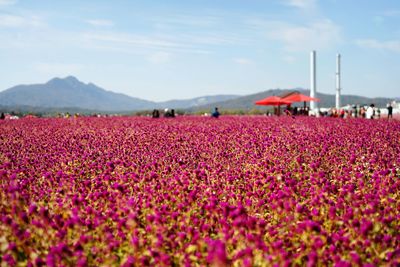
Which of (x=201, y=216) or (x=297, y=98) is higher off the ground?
(x=297, y=98)

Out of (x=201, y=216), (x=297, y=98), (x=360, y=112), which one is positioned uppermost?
(x=297, y=98)

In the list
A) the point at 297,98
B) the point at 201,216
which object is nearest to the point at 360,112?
the point at 297,98

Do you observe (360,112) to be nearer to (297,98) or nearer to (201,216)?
(297,98)

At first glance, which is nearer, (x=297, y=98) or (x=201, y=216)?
(x=201, y=216)

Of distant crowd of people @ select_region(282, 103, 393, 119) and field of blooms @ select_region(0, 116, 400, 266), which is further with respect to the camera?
distant crowd of people @ select_region(282, 103, 393, 119)

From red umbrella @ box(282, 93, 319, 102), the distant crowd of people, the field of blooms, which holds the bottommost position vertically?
the field of blooms

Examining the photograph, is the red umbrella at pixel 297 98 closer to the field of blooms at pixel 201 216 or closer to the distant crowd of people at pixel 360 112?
the distant crowd of people at pixel 360 112

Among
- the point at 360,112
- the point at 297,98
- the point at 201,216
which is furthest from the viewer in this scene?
the point at 297,98

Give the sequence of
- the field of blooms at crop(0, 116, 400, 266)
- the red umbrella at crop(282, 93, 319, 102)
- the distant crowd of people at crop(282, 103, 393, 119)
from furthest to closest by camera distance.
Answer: the red umbrella at crop(282, 93, 319, 102), the distant crowd of people at crop(282, 103, 393, 119), the field of blooms at crop(0, 116, 400, 266)

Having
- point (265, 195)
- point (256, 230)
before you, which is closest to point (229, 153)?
point (265, 195)

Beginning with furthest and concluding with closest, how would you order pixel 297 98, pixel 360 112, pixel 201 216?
1. pixel 297 98
2. pixel 360 112
3. pixel 201 216

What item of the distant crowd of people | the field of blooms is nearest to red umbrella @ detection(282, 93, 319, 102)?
the distant crowd of people

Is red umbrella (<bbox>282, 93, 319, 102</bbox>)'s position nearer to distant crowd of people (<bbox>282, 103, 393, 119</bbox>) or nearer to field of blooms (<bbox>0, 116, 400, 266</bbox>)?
distant crowd of people (<bbox>282, 103, 393, 119</bbox>)

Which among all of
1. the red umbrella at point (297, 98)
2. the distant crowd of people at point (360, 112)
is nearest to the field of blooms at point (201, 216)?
the distant crowd of people at point (360, 112)
